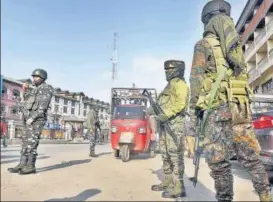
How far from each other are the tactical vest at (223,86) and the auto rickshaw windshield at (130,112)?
6.92 meters

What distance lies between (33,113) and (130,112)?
4.60 m

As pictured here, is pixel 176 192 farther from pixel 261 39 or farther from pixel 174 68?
pixel 261 39

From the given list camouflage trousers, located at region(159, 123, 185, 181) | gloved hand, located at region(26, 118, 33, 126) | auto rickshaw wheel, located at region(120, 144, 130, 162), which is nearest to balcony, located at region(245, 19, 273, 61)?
auto rickshaw wheel, located at region(120, 144, 130, 162)

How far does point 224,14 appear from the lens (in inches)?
120

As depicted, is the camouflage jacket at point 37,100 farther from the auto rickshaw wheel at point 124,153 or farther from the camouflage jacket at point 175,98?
the auto rickshaw wheel at point 124,153

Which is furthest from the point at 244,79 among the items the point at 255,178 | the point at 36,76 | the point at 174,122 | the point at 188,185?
the point at 36,76

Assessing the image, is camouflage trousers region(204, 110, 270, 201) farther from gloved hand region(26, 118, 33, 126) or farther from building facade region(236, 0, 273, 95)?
building facade region(236, 0, 273, 95)

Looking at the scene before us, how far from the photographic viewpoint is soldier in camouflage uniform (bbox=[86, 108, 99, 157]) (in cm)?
→ 1045

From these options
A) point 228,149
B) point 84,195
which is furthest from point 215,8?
point 84,195

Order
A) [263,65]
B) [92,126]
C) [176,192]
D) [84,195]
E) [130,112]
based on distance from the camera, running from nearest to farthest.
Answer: [84,195] < [176,192] < [130,112] < [92,126] < [263,65]

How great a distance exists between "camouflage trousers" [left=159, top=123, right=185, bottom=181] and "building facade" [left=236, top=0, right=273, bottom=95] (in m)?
19.8

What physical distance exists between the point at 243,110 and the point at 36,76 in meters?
3.98

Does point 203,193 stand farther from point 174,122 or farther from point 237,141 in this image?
point 237,141

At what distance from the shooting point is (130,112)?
995 cm
